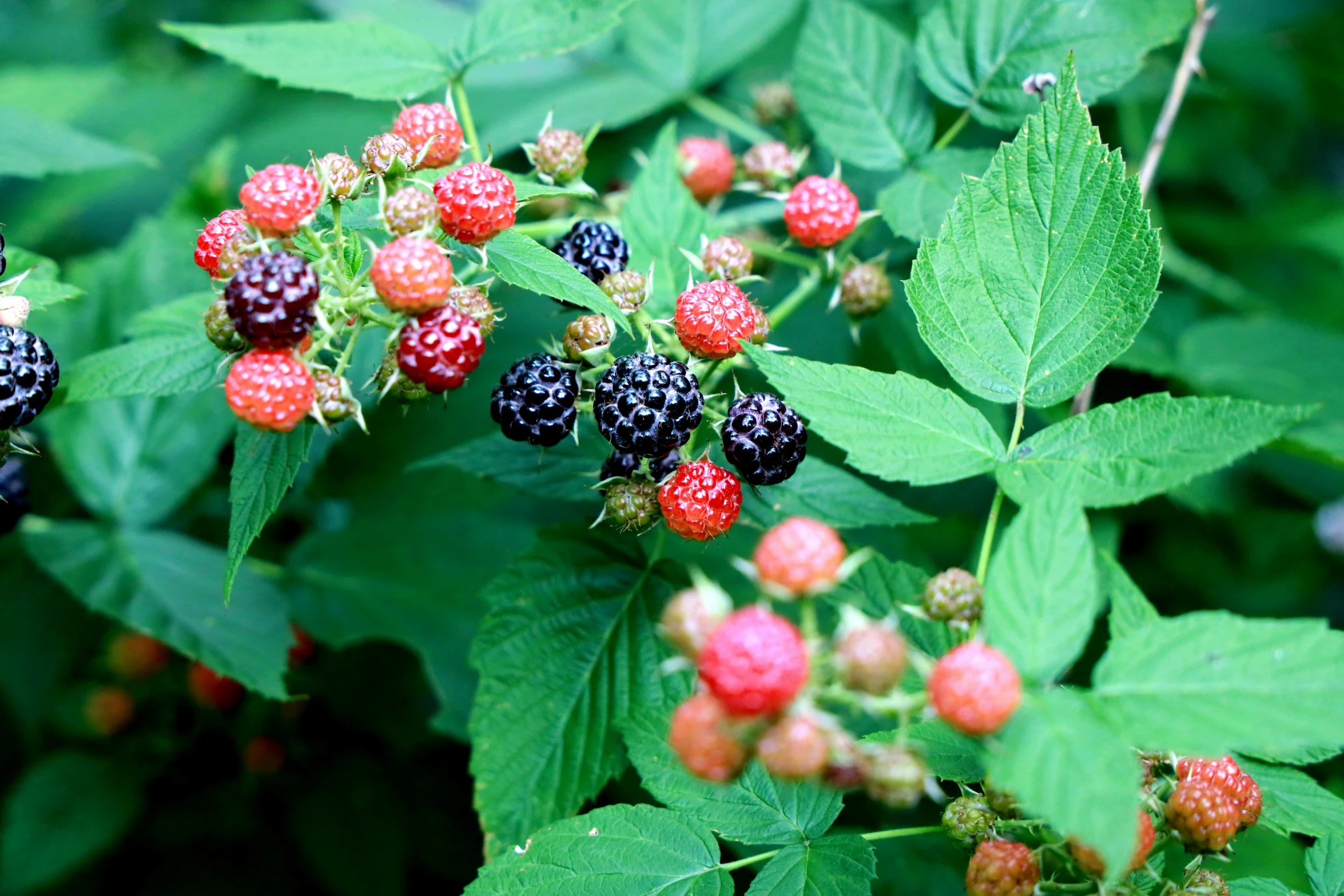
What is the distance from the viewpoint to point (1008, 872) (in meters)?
A: 1.39

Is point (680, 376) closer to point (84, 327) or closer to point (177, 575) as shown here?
point (177, 575)

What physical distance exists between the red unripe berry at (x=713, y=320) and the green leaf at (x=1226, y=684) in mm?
782

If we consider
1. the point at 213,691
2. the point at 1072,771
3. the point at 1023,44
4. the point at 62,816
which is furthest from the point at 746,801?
the point at 62,816

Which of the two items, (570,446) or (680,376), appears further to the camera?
(570,446)

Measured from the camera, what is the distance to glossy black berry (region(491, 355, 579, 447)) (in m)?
1.72

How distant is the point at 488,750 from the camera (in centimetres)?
194

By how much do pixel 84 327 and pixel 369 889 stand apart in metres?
1.84

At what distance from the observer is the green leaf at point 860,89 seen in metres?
2.39

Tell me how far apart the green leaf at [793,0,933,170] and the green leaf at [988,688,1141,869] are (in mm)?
1555

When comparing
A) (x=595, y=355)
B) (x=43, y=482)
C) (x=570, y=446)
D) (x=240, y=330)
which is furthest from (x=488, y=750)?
(x=43, y=482)

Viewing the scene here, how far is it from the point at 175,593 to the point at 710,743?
1.98m

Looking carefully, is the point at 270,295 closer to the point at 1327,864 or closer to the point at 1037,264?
the point at 1037,264

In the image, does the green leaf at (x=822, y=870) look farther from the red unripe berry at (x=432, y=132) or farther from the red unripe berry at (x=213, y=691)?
the red unripe berry at (x=213, y=691)

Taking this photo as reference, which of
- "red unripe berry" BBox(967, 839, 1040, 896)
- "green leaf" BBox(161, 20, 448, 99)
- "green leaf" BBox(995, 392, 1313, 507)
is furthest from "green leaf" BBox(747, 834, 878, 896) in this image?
"green leaf" BBox(161, 20, 448, 99)
